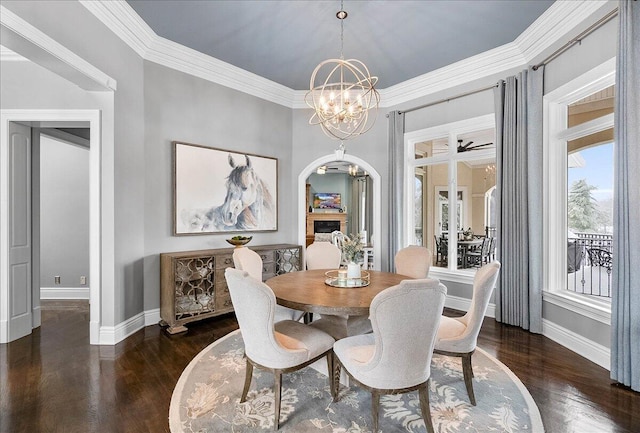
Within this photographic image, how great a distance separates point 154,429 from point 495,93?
4.94m

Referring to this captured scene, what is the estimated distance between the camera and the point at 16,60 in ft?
11.5

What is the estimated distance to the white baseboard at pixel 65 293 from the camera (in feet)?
16.8

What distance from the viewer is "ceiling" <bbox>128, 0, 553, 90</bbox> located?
3.27 meters

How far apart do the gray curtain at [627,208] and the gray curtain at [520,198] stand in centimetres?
112

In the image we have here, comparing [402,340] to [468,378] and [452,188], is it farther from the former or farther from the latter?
[452,188]

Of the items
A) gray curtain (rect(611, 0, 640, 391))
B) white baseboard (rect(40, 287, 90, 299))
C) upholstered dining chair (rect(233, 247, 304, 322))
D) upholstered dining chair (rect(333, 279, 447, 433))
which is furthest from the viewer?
white baseboard (rect(40, 287, 90, 299))

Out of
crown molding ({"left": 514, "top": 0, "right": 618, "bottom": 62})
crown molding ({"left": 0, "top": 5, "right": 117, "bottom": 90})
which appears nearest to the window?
crown molding ({"left": 514, "top": 0, "right": 618, "bottom": 62})

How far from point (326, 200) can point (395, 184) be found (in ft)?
20.6

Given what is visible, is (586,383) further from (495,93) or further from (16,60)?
(16,60)

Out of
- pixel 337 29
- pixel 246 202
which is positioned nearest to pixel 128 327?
pixel 246 202

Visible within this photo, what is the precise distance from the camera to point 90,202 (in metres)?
3.44

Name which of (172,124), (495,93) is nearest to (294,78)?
(172,124)

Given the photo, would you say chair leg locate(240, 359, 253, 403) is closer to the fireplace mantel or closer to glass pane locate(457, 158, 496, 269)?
glass pane locate(457, 158, 496, 269)

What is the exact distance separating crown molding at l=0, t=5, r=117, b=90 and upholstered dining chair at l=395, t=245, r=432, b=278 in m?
3.69
